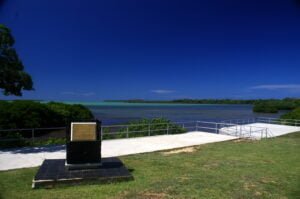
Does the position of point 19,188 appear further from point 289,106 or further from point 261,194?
point 289,106

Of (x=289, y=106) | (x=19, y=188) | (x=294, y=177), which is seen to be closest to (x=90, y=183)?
(x=19, y=188)

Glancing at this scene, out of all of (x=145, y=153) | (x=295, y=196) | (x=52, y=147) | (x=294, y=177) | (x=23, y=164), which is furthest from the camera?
(x=52, y=147)

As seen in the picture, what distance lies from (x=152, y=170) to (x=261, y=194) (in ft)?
10.3

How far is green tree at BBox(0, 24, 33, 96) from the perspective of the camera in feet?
38.1

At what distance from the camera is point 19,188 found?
6332 mm

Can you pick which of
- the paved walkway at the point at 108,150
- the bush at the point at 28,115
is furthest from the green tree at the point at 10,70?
the bush at the point at 28,115

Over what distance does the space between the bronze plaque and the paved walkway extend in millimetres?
2213

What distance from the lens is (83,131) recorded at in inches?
304

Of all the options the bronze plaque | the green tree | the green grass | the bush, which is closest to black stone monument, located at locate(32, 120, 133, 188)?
the bronze plaque

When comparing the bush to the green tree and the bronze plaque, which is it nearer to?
the green tree

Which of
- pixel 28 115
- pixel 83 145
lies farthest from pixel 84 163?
pixel 28 115

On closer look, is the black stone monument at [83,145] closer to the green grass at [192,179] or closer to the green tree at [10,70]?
the green grass at [192,179]

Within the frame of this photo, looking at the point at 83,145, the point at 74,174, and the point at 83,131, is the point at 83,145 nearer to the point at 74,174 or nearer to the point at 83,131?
the point at 83,131

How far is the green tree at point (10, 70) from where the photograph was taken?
11625mm
